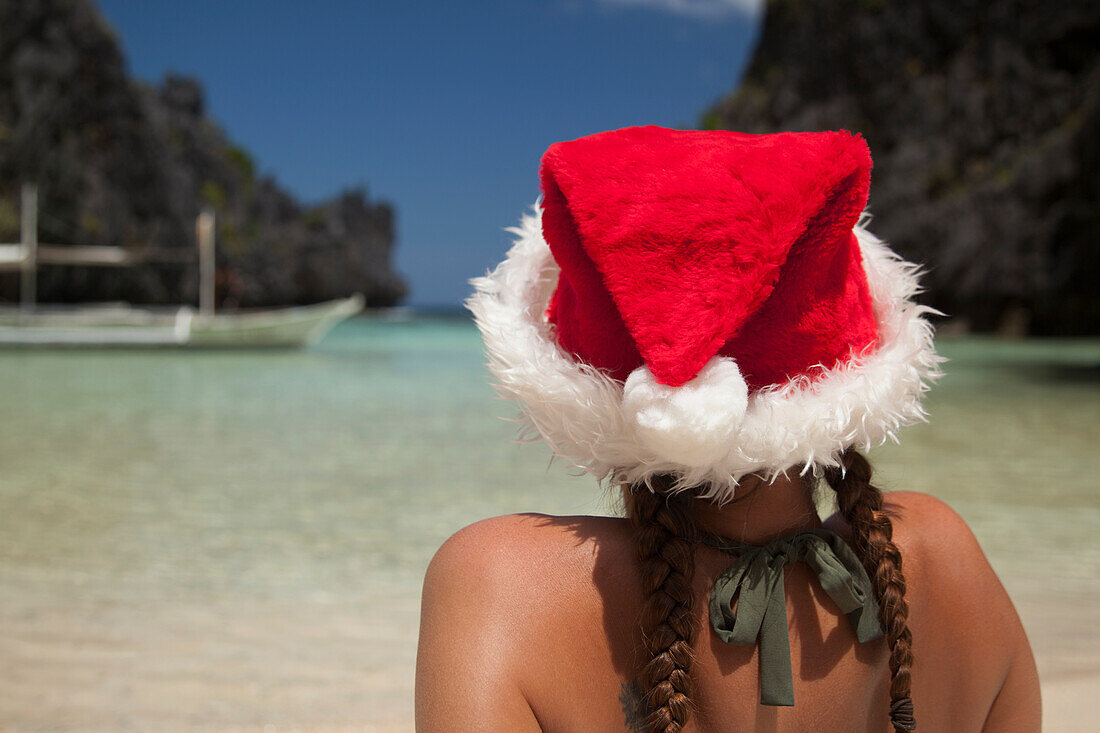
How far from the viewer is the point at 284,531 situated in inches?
143

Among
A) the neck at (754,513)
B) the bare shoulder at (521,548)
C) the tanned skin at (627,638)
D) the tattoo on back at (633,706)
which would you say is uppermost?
the neck at (754,513)

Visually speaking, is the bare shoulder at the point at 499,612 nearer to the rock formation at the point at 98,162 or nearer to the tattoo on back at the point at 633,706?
the tattoo on back at the point at 633,706

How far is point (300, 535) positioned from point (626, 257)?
3354 mm

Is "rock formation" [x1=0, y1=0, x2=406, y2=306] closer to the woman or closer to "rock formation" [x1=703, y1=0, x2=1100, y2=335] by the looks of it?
"rock formation" [x1=703, y1=0, x2=1100, y2=335]

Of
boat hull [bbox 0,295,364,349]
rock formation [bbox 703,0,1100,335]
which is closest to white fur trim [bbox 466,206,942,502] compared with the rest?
rock formation [bbox 703,0,1100,335]

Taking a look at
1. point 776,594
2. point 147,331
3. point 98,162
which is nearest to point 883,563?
point 776,594

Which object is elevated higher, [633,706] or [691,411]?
[691,411]

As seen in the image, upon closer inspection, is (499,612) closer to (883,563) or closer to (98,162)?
(883,563)

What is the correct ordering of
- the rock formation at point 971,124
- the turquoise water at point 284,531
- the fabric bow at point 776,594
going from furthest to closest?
the rock formation at point 971,124 → the turquoise water at point 284,531 → the fabric bow at point 776,594

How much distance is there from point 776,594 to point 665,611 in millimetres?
120

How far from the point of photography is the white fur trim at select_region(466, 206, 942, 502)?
660 mm

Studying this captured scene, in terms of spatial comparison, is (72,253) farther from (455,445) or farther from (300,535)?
(300,535)

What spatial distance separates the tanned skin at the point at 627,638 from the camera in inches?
26.3

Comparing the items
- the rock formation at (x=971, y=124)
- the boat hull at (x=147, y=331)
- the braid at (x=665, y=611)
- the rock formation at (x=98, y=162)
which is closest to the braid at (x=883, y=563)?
the braid at (x=665, y=611)
